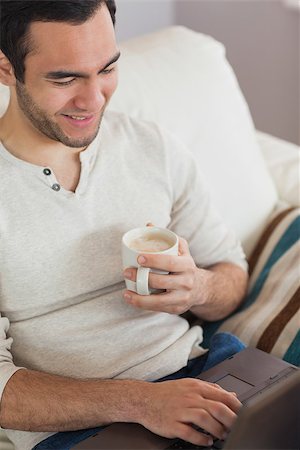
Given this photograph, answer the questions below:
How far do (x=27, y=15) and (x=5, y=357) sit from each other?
548 millimetres

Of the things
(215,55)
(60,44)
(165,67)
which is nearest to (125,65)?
(165,67)

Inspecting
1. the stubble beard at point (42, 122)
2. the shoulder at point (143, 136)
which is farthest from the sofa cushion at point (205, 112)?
the stubble beard at point (42, 122)

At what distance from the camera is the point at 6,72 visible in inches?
54.0

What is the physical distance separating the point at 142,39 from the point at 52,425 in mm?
983

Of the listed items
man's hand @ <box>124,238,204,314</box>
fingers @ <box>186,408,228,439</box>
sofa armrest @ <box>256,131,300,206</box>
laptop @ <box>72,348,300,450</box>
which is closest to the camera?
laptop @ <box>72,348,300,450</box>

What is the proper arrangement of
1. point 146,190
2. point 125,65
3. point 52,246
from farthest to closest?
point 125,65, point 146,190, point 52,246

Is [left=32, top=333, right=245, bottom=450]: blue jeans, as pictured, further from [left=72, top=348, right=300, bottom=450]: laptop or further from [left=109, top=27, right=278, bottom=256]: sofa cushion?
[left=109, top=27, right=278, bottom=256]: sofa cushion

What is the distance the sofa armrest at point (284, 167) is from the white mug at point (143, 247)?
639mm

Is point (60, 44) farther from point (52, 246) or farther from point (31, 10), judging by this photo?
point (52, 246)

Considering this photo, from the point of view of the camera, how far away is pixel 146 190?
4.99ft

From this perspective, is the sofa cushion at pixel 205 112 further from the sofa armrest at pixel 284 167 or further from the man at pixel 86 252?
the man at pixel 86 252

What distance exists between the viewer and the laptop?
979 millimetres

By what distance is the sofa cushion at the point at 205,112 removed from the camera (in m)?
1.77

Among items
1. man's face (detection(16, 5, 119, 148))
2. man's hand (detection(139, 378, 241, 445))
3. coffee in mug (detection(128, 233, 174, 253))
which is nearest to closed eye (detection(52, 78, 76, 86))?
man's face (detection(16, 5, 119, 148))
